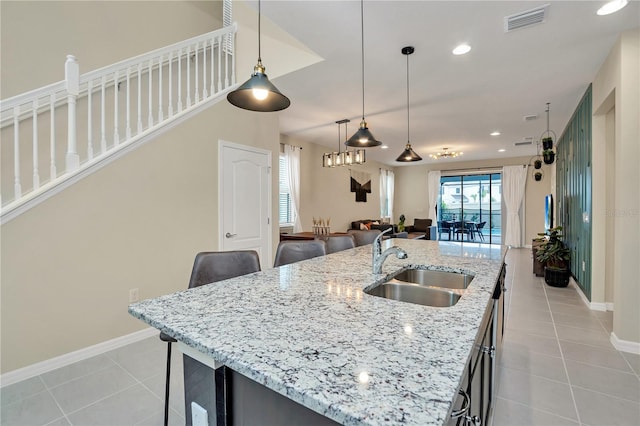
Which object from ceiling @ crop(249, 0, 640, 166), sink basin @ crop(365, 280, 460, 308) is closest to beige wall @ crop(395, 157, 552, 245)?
ceiling @ crop(249, 0, 640, 166)

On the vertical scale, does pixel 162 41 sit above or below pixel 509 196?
above

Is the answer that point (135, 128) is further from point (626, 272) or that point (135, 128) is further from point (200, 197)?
point (626, 272)

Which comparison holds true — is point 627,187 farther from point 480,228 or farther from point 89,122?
point 480,228

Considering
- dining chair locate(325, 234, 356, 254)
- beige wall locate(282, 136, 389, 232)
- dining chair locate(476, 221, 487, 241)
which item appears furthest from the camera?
dining chair locate(476, 221, 487, 241)

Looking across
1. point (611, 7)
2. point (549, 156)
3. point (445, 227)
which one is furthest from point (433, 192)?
point (611, 7)

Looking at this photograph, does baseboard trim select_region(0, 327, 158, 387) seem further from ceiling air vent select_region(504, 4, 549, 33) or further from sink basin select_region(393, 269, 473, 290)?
ceiling air vent select_region(504, 4, 549, 33)

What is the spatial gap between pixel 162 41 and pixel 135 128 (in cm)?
108

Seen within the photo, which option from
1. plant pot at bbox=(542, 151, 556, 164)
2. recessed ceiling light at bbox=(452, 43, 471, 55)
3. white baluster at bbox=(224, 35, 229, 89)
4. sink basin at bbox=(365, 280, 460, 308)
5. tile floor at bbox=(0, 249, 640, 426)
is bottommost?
tile floor at bbox=(0, 249, 640, 426)

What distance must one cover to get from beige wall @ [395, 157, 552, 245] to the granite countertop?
9.30 metres

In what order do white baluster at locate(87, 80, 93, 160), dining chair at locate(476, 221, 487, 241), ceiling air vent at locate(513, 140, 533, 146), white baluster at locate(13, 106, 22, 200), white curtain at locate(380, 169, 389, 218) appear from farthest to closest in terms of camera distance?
white curtain at locate(380, 169, 389, 218)
dining chair at locate(476, 221, 487, 241)
ceiling air vent at locate(513, 140, 533, 146)
white baluster at locate(87, 80, 93, 160)
white baluster at locate(13, 106, 22, 200)

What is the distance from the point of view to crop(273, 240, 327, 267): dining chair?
2432 mm

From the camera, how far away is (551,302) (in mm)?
4086

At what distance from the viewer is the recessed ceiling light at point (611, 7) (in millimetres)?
2340

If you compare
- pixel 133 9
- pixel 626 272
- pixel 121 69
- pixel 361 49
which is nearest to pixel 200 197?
pixel 121 69
